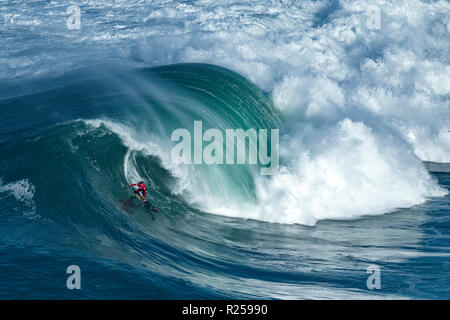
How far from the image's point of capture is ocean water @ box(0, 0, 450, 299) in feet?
26.9

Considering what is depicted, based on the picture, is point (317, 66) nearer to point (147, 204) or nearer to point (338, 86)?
point (338, 86)

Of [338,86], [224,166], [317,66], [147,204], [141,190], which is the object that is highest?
[317,66]

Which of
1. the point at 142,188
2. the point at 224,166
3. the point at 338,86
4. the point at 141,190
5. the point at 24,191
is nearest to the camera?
the point at 24,191

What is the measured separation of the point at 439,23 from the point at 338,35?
14.9 ft

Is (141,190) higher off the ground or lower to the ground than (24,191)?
higher

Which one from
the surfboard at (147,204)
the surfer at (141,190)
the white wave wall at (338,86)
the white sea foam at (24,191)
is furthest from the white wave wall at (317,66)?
the white sea foam at (24,191)

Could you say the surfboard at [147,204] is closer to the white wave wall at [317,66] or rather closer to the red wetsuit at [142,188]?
the red wetsuit at [142,188]

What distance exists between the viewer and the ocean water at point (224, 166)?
8.19 m

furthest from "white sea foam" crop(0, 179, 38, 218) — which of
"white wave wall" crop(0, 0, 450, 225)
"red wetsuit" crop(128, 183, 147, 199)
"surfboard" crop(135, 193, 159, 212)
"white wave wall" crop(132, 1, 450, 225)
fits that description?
"white wave wall" crop(0, 0, 450, 225)

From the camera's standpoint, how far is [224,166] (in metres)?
12.8

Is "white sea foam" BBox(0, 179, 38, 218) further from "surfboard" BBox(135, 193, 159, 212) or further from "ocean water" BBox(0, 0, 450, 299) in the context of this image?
"surfboard" BBox(135, 193, 159, 212)

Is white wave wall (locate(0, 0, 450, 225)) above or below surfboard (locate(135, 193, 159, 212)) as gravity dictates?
above

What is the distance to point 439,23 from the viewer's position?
82.0 ft

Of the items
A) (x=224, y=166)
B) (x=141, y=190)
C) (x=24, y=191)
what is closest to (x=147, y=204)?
(x=141, y=190)
